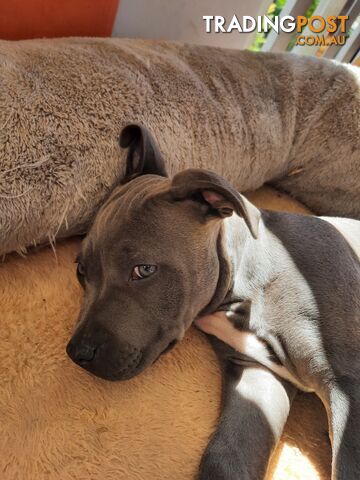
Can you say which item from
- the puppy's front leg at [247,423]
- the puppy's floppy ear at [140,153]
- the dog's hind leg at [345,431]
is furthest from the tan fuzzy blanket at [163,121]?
the dog's hind leg at [345,431]

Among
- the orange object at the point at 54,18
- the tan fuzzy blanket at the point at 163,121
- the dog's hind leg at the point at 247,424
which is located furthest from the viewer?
the orange object at the point at 54,18

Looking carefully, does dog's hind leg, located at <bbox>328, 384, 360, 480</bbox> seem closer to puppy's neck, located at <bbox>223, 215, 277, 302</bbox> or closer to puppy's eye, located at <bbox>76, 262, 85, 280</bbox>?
puppy's neck, located at <bbox>223, 215, 277, 302</bbox>

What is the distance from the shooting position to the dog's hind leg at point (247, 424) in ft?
5.66

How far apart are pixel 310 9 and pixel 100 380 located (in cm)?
285

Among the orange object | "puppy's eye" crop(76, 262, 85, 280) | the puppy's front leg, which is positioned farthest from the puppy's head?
the orange object

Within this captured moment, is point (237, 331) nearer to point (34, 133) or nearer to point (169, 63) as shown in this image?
point (34, 133)

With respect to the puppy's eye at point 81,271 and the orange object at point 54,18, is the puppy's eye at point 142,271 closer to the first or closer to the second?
the puppy's eye at point 81,271

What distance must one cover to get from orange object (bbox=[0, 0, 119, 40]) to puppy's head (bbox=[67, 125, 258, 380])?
98 centimetres

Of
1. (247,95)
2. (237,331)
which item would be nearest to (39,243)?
(237,331)

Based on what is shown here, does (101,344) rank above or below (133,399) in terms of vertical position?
Answer: above

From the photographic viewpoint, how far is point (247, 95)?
248 centimetres

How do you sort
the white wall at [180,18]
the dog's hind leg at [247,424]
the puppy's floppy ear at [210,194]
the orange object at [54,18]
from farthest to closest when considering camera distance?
the white wall at [180,18], the orange object at [54,18], the dog's hind leg at [247,424], the puppy's floppy ear at [210,194]

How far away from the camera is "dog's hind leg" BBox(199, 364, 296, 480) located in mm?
1725

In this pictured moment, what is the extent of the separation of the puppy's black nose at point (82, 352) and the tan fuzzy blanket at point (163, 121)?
0.48 metres
